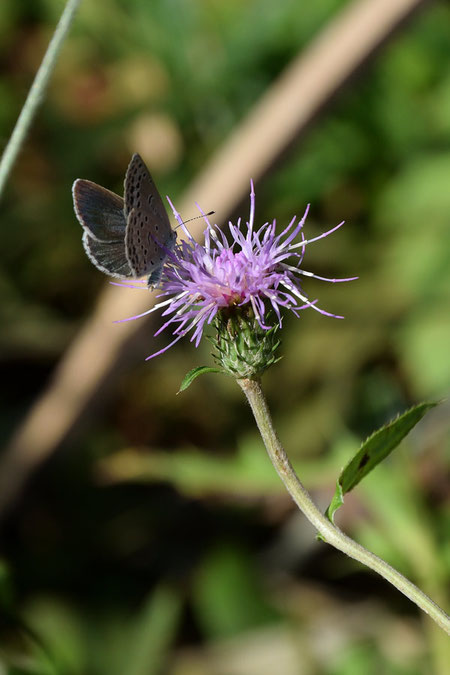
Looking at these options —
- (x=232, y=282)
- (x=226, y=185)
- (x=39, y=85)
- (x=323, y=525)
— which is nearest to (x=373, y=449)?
(x=323, y=525)

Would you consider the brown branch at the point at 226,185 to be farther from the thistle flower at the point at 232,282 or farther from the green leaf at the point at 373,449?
the green leaf at the point at 373,449

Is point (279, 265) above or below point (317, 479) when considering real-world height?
above

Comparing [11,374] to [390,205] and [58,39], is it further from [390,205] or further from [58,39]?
[58,39]

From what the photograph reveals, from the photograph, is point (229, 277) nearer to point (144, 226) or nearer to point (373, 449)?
point (144, 226)

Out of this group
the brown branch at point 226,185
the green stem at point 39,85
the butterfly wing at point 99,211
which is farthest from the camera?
the brown branch at point 226,185

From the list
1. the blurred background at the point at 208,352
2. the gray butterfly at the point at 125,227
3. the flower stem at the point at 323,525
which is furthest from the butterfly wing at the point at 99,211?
the blurred background at the point at 208,352

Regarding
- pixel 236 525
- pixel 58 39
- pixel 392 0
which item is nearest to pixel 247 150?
pixel 392 0
